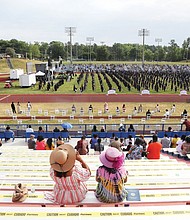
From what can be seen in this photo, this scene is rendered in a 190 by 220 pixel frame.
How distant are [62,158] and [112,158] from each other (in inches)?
30.4

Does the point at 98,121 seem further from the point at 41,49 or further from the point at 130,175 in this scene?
the point at 41,49

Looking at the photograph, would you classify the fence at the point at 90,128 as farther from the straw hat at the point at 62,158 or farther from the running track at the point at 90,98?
the running track at the point at 90,98

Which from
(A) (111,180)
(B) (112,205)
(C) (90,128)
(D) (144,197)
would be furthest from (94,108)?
(B) (112,205)

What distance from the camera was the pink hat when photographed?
164 inches

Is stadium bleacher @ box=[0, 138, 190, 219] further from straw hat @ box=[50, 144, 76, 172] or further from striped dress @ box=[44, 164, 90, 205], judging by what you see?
straw hat @ box=[50, 144, 76, 172]

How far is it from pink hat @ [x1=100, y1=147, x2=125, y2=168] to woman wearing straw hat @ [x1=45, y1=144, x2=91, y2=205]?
364 mm

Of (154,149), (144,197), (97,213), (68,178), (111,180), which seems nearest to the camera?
(97,213)

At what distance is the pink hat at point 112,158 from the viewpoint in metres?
4.17

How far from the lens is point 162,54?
4892 inches

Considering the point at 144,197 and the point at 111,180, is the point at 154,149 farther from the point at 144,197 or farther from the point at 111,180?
the point at 111,180

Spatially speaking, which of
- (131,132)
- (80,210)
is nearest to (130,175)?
(80,210)

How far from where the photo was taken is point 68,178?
4.15m

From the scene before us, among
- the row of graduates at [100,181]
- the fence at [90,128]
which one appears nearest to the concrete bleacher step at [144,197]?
the row of graduates at [100,181]

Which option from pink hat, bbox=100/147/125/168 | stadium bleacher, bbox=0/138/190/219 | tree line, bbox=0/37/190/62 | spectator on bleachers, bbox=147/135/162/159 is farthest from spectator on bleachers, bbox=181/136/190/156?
tree line, bbox=0/37/190/62
